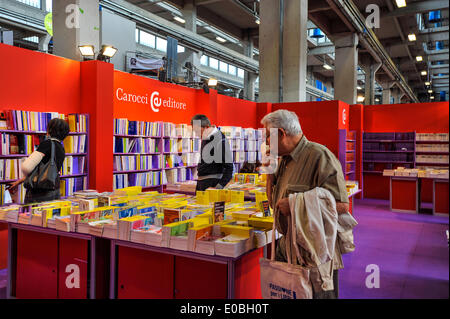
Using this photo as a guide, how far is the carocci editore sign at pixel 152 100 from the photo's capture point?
6.70 m

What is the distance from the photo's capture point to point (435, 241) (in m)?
6.00

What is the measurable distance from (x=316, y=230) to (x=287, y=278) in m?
0.32

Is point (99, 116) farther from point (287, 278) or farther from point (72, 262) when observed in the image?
point (287, 278)

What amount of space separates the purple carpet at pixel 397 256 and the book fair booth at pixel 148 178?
0.75 meters

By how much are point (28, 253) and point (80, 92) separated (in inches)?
136

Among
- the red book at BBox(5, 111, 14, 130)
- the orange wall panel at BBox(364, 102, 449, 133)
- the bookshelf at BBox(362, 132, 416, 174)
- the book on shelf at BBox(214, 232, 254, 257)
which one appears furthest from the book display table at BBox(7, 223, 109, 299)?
the orange wall panel at BBox(364, 102, 449, 133)

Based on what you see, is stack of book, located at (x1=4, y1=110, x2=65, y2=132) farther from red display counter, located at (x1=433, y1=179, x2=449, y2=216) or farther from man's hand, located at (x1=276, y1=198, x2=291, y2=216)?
red display counter, located at (x1=433, y1=179, x2=449, y2=216)

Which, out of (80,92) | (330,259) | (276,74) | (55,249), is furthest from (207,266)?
(276,74)

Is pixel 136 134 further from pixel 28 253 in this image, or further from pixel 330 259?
pixel 330 259

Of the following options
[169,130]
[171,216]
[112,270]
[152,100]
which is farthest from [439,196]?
[112,270]

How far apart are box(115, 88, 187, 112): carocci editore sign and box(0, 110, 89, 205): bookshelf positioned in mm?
1064

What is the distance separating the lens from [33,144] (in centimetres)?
506

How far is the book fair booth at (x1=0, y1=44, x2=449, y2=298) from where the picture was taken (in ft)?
8.47

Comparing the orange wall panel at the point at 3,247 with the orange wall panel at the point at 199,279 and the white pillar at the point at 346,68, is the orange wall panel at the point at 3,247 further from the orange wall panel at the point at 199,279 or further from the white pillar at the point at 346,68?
the white pillar at the point at 346,68
